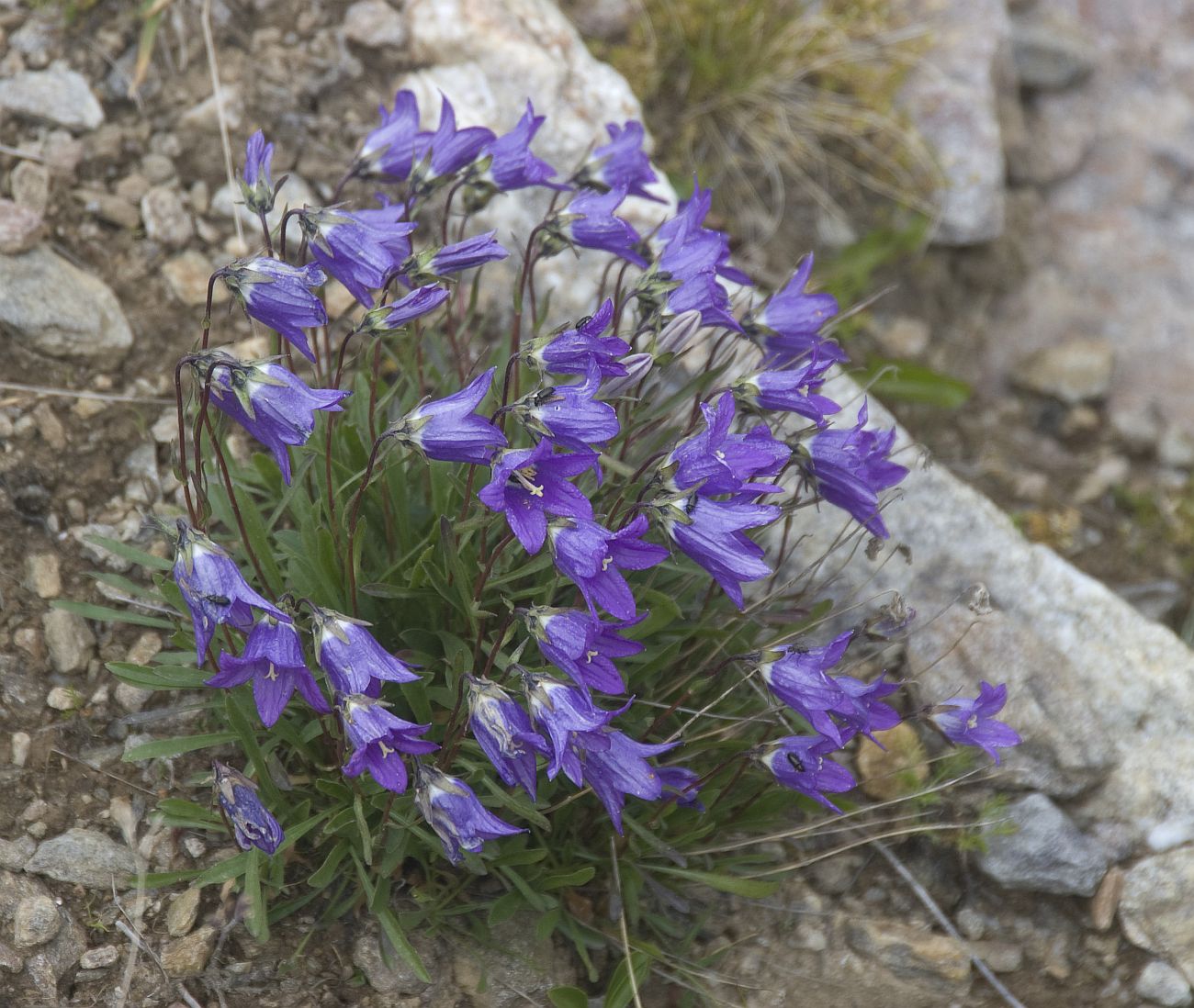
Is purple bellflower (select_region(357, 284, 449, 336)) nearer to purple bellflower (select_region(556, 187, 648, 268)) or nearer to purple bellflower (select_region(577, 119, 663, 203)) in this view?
purple bellflower (select_region(556, 187, 648, 268))

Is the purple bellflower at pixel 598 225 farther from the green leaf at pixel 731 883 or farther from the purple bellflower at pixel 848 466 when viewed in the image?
the green leaf at pixel 731 883

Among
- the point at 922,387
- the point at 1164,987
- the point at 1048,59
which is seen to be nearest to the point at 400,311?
the point at 1164,987

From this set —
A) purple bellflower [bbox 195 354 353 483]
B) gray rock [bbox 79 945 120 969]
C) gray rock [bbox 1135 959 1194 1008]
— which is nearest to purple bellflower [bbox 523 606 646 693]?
purple bellflower [bbox 195 354 353 483]

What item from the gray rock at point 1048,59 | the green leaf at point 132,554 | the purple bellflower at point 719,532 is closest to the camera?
the purple bellflower at point 719,532

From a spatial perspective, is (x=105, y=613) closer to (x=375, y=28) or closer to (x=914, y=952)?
(x=914, y=952)

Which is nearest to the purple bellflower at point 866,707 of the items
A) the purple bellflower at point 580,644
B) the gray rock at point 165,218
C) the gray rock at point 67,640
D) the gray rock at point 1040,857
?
the purple bellflower at point 580,644
